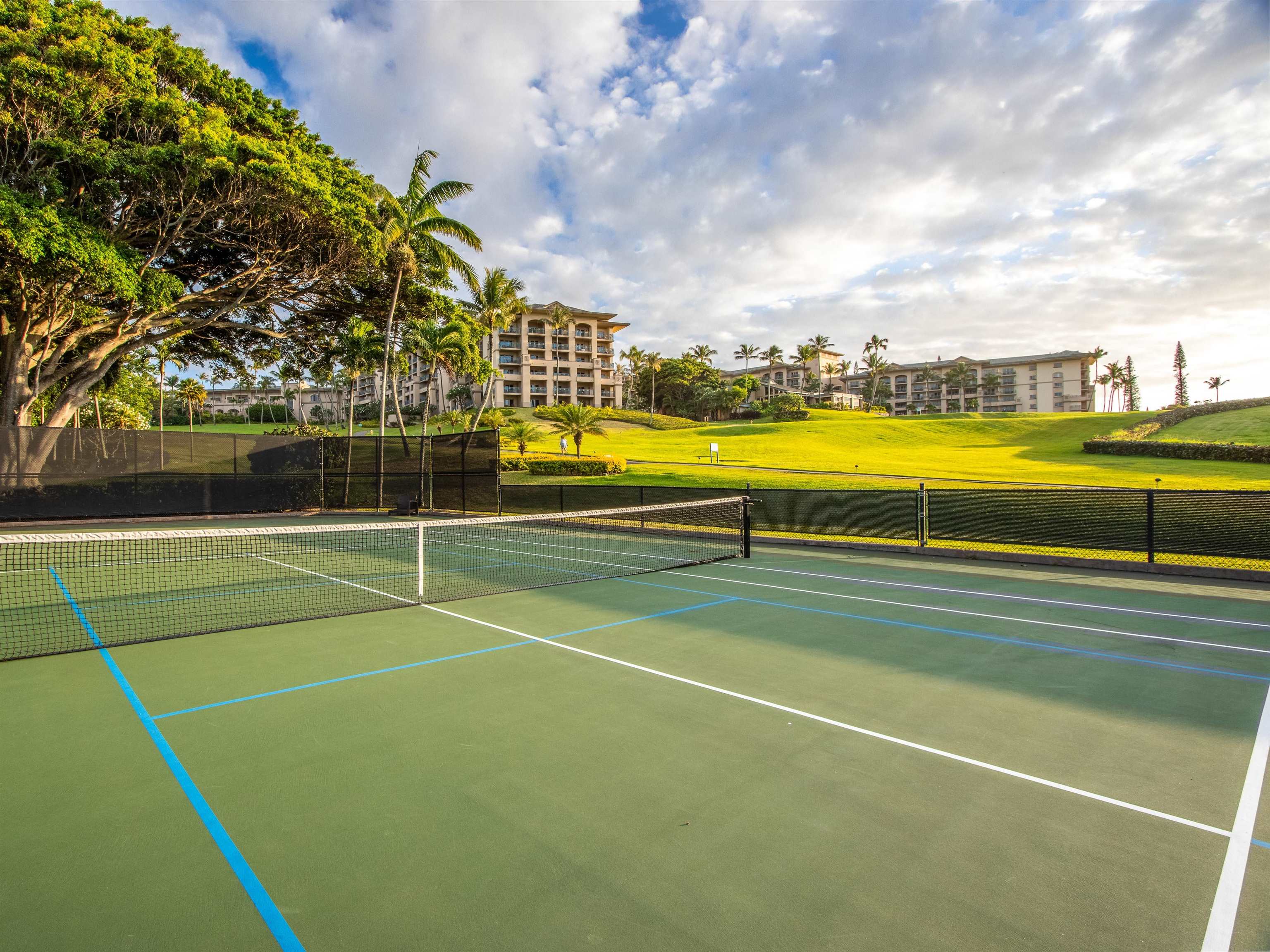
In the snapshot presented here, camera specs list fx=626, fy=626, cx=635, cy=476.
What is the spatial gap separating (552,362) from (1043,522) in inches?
3336

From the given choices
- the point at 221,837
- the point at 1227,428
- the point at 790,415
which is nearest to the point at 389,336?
the point at 221,837

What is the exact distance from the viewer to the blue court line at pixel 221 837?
2.54 meters

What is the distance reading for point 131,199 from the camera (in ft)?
59.5

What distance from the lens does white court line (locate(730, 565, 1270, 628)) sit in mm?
7816

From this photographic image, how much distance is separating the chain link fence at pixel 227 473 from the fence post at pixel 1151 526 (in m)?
16.7

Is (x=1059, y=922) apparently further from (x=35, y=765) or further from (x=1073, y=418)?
(x=1073, y=418)

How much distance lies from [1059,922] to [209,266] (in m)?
29.3

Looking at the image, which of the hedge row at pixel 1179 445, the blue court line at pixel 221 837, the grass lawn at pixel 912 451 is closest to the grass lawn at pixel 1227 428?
the grass lawn at pixel 912 451

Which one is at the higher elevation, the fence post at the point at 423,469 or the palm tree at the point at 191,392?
the palm tree at the point at 191,392

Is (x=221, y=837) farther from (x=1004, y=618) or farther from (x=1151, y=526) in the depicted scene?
(x=1151, y=526)

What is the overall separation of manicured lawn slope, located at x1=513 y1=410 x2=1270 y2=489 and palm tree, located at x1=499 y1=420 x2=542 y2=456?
5182 mm

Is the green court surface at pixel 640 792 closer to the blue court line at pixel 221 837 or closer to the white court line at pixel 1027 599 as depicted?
the blue court line at pixel 221 837

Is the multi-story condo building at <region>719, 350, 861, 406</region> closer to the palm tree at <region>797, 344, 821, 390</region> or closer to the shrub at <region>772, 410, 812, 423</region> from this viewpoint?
the palm tree at <region>797, 344, 821, 390</region>

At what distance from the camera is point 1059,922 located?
257 cm
